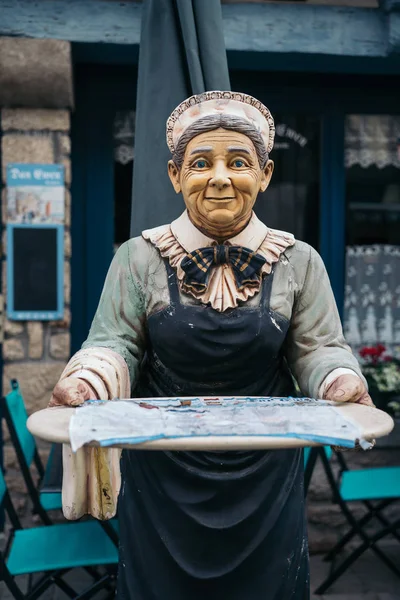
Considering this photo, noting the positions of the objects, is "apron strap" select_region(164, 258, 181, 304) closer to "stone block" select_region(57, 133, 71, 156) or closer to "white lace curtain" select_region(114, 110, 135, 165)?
"stone block" select_region(57, 133, 71, 156)

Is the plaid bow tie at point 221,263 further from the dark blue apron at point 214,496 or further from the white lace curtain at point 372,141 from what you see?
the white lace curtain at point 372,141

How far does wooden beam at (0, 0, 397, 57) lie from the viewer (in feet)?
12.4

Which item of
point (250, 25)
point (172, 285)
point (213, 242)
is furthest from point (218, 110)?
point (250, 25)

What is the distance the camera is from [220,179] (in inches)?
73.3

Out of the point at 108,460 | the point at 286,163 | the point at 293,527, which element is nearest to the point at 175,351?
the point at 108,460

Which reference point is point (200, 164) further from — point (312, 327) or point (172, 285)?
point (312, 327)

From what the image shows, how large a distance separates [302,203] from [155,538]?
3102 mm

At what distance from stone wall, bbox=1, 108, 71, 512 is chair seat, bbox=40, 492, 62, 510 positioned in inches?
28.9

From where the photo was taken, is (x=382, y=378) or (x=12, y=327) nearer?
(x=12, y=327)

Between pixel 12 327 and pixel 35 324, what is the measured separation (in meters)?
0.14

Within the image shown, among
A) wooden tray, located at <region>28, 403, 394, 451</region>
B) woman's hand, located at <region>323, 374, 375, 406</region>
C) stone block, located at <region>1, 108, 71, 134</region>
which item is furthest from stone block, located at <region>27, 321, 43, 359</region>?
woman's hand, located at <region>323, 374, 375, 406</region>

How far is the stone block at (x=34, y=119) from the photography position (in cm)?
399

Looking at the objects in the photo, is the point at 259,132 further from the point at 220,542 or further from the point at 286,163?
the point at 286,163

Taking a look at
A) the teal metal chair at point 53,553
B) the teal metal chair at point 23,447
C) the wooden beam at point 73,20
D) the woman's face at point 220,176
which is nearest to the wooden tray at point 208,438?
the woman's face at point 220,176
